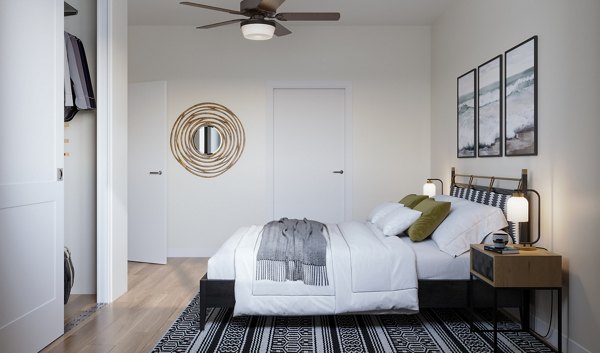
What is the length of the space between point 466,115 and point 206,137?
290cm

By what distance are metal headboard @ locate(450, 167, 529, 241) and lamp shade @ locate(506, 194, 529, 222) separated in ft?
0.59

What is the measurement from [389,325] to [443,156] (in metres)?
2.52

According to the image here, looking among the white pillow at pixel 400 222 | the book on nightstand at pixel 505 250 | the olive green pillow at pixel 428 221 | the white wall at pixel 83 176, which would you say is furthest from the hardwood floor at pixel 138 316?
the book on nightstand at pixel 505 250

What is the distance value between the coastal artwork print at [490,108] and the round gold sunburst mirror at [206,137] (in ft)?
9.03

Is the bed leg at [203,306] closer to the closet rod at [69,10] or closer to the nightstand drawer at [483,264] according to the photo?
the nightstand drawer at [483,264]

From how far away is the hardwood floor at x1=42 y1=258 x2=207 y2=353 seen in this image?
2977 mm

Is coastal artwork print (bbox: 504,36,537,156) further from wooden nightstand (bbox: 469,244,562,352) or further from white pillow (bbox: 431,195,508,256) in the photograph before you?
wooden nightstand (bbox: 469,244,562,352)

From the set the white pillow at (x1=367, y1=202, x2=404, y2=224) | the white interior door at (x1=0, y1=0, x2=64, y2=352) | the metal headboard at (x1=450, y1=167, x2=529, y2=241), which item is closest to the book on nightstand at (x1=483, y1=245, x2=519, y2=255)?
the metal headboard at (x1=450, y1=167, x2=529, y2=241)

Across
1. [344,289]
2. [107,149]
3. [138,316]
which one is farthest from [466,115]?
[138,316]

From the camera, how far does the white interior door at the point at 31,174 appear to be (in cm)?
262

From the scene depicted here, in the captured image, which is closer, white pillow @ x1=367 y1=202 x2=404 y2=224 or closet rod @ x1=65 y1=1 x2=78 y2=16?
closet rod @ x1=65 y1=1 x2=78 y2=16

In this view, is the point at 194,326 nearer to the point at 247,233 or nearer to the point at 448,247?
the point at 247,233

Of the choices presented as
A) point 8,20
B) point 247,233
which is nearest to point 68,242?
point 247,233

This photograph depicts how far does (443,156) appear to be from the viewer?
17.7ft
